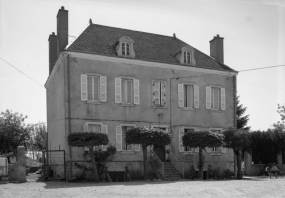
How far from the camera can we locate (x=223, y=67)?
2889 centimetres

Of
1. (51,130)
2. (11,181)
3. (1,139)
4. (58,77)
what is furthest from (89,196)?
(1,139)

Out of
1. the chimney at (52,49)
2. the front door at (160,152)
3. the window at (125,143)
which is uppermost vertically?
the chimney at (52,49)

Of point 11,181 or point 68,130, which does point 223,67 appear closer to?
point 68,130

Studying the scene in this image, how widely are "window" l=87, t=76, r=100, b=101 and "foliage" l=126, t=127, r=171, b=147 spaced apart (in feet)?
10.6

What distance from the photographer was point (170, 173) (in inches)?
Result: 947

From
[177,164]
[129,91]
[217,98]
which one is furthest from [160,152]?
[217,98]

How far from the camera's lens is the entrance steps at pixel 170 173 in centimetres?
2362

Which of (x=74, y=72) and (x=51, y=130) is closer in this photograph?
(x=74, y=72)

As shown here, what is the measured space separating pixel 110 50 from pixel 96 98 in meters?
3.18

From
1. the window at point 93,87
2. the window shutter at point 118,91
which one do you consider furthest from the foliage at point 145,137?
the window at point 93,87

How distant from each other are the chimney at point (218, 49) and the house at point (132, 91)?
1.05 meters

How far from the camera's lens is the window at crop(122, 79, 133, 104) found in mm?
24672

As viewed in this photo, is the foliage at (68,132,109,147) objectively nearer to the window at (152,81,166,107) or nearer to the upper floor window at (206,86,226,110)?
the window at (152,81,166,107)

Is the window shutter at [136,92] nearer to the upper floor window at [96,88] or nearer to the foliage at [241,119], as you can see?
the upper floor window at [96,88]
